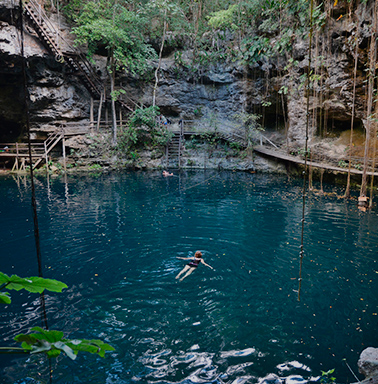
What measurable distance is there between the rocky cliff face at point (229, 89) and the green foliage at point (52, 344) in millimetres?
11798

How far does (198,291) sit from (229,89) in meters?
20.6

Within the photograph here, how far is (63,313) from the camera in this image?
4617 mm

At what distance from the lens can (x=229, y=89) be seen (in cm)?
2280

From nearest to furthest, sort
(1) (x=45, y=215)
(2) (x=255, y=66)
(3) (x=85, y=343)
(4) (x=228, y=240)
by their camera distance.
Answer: (3) (x=85, y=343) → (4) (x=228, y=240) → (1) (x=45, y=215) → (2) (x=255, y=66)

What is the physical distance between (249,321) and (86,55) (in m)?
21.3

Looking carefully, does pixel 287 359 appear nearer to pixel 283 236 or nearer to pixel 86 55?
pixel 283 236

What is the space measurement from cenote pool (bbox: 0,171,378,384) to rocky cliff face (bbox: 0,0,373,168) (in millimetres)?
5829

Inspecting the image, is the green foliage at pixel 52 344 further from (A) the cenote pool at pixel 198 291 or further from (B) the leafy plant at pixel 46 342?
(A) the cenote pool at pixel 198 291

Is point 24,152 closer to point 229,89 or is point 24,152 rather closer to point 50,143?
point 50,143

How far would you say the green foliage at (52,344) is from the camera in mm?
1053

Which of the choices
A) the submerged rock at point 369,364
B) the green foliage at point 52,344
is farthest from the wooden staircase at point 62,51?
the submerged rock at point 369,364

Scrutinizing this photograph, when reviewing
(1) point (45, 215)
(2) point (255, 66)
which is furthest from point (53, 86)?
(2) point (255, 66)

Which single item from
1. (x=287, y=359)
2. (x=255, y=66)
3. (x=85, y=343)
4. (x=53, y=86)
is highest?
(x=255, y=66)

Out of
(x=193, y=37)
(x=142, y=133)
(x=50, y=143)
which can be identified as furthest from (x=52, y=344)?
(x=193, y=37)
